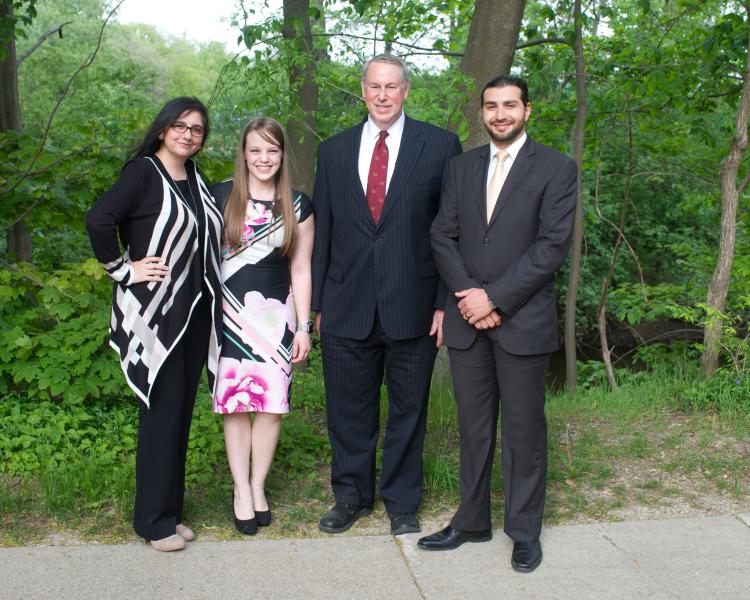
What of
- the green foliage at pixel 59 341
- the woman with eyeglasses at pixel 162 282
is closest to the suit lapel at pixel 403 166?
the woman with eyeglasses at pixel 162 282

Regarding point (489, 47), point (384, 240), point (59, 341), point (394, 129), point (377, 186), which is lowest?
point (59, 341)

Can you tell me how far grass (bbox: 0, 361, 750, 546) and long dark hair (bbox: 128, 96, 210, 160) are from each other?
170cm

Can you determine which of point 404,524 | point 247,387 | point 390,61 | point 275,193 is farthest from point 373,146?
point 404,524

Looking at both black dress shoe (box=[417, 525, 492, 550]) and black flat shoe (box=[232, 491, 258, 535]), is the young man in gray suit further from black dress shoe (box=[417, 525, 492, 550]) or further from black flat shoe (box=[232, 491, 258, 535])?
black flat shoe (box=[232, 491, 258, 535])

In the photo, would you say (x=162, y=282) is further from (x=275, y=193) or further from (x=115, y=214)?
(x=275, y=193)

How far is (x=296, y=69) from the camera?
819cm

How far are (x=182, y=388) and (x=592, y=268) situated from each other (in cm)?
1261

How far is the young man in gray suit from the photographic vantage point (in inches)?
142

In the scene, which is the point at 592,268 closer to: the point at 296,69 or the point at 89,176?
the point at 296,69

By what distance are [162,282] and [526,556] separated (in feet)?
6.32

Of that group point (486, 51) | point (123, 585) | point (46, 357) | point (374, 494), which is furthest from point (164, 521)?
point (486, 51)

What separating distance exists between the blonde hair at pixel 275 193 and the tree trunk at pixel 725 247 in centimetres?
374

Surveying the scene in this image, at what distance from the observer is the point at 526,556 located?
12.1ft

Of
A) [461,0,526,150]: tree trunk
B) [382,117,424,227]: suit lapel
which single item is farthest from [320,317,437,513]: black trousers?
[461,0,526,150]: tree trunk
